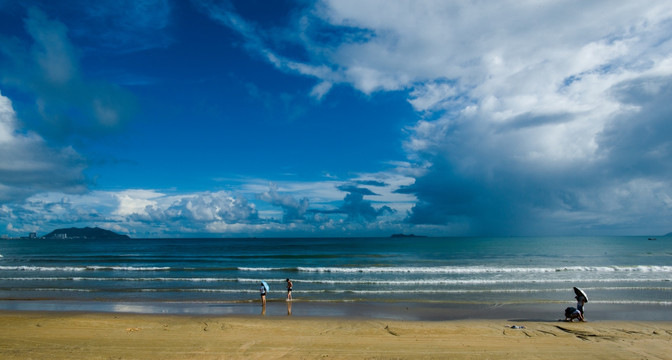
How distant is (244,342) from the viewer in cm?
1230

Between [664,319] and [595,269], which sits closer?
[664,319]

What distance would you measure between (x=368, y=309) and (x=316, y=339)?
6.25m

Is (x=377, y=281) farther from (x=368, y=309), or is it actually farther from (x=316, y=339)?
(x=316, y=339)

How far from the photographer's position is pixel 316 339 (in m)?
12.7

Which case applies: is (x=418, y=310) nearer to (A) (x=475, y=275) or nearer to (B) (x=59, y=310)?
(A) (x=475, y=275)

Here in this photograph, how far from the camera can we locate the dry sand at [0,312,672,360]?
36.7 feet

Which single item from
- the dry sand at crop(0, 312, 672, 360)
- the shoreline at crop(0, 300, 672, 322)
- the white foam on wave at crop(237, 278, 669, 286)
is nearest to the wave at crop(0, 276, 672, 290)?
the white foam on wave at crop(237, 278, 669, 286)

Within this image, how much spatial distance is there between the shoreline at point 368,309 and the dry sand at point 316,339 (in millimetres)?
1437

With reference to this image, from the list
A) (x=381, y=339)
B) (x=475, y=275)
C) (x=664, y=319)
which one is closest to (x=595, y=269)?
(x=475, y=275)

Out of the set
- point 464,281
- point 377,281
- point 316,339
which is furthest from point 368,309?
point 464,281

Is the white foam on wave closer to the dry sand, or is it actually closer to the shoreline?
the shoreline

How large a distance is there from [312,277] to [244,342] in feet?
63.9

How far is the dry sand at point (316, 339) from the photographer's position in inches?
440

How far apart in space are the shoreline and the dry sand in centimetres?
144
